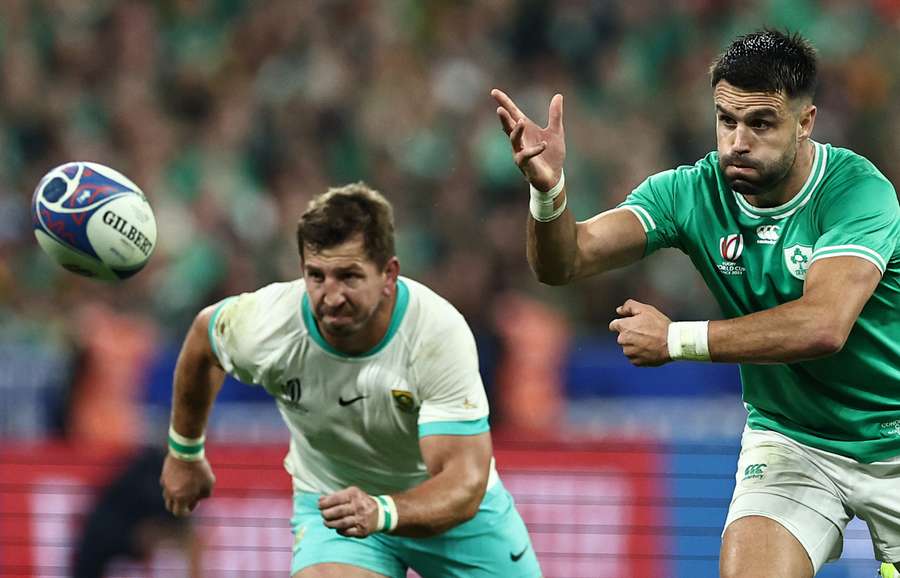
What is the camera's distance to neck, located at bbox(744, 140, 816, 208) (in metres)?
5.53

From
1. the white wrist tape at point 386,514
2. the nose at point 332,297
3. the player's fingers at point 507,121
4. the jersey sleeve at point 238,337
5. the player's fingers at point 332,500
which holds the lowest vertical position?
the white wrist tape at point 386,514

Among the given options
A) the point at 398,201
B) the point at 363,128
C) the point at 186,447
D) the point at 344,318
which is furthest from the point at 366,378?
the point at 363,128

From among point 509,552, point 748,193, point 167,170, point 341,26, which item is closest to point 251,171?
point 167,170

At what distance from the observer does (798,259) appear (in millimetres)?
5500

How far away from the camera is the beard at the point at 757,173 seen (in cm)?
537

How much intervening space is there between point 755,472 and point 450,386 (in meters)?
1.21

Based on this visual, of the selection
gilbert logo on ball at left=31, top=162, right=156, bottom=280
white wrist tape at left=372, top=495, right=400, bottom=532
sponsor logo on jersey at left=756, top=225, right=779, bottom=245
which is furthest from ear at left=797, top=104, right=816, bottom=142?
gilbert logo on ball at left=31, top=162, right=156, bottom=280

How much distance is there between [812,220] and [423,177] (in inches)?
254

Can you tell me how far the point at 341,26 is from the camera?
13250 millimetres

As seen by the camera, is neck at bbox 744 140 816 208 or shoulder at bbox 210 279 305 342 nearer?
→ neck at bbox 744 140 816 208

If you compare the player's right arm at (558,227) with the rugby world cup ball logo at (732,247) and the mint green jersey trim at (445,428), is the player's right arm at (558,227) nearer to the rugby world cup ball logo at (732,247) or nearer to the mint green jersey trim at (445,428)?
the rugby world cup ball logo at (732,247)

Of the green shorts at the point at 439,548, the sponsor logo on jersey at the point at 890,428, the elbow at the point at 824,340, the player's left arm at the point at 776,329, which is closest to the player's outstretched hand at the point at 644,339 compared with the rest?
the player's left arm at the point at 776,329

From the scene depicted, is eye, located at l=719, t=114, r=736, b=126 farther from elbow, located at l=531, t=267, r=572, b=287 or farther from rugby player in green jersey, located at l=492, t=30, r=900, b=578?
elbow, located at l=531, t=267, r=572, b=287

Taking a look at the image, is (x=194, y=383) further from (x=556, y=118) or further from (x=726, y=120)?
(x=726, y=120)
